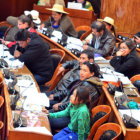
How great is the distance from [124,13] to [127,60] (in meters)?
2.94

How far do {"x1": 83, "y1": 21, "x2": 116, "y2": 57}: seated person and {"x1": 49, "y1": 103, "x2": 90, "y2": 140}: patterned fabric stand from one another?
2.06m

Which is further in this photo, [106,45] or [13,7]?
[13,7]

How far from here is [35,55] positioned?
177 inches

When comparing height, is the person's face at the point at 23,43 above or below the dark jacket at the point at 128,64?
above

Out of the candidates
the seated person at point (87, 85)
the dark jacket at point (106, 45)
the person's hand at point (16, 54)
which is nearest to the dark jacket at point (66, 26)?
the dark jacket at point (106, 45)

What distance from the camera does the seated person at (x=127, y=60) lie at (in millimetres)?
4344

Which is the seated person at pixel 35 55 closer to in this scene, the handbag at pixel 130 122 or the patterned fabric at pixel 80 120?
the patterned fabric at pixel 80 120

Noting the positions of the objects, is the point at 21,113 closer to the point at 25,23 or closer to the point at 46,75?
the point at 46,75

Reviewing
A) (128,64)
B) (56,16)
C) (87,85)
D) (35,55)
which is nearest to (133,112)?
(87,85)

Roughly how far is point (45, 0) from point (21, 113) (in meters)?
5.29

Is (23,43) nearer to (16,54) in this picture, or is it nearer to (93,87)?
(16,54)

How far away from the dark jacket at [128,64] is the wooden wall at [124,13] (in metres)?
2.63

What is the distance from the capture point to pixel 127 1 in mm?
6992

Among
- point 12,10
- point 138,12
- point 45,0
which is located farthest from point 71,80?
point 12,10
